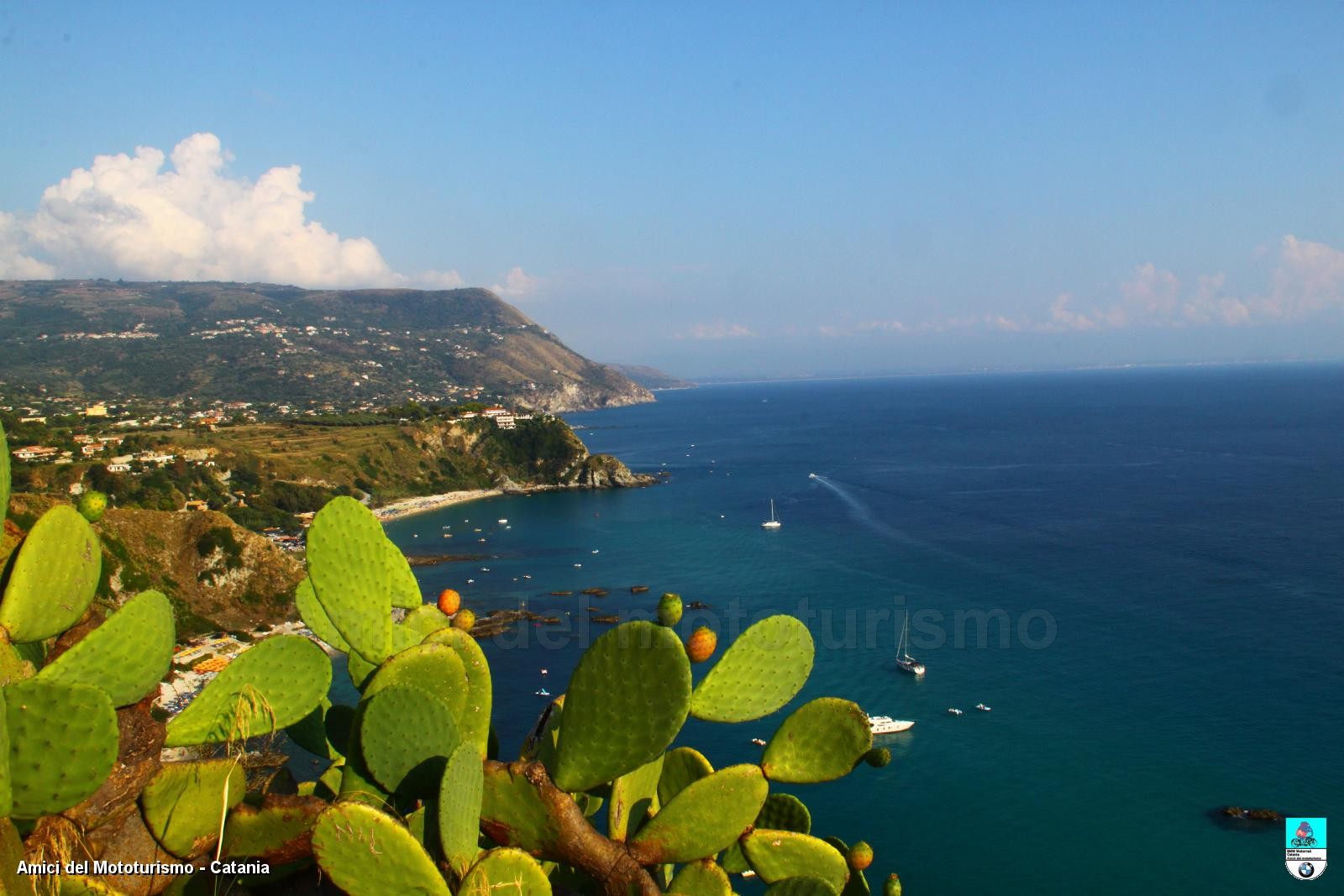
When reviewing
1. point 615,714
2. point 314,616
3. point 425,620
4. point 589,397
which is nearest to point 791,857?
point 615,714

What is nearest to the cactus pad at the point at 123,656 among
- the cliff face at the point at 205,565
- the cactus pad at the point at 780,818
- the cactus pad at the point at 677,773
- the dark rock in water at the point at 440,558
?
the cactus pad at the point at 677,773

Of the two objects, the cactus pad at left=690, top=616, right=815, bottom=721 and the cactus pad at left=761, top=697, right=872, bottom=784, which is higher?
the cactus pad at left=690, top=616, right=815, bottom=721

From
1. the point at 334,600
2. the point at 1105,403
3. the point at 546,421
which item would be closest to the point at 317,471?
the point at 546,421

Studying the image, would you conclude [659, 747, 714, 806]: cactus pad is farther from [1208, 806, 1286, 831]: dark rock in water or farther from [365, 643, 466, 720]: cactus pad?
[1208, 806, 1286, 831]: dark rock in water

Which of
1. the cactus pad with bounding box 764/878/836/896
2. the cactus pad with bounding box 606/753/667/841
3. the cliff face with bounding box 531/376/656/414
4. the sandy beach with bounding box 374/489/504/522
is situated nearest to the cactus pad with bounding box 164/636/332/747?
the cactus pad with bounding box 606/753/667/841

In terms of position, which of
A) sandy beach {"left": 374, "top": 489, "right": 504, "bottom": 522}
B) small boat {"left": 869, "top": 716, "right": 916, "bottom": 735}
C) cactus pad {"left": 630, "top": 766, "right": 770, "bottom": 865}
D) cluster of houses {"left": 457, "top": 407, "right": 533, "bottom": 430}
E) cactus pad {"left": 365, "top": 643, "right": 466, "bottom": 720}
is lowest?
small boat {"left": 869, "top": 716, "right": 916, "bottom": 735}

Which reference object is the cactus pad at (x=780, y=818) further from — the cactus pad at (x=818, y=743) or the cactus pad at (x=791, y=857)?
the cactus pad at (x=818, y=743)
